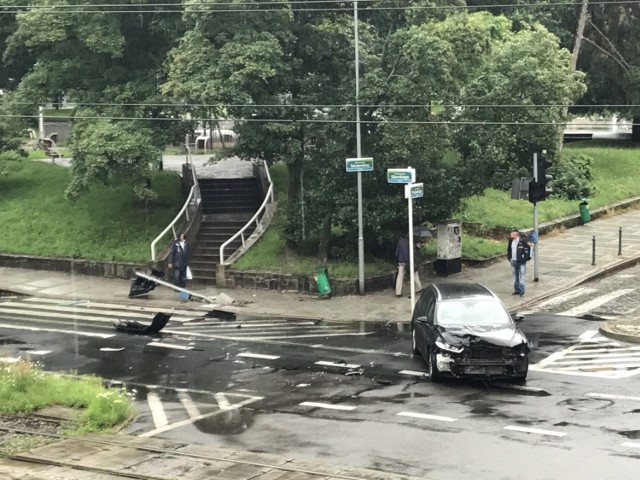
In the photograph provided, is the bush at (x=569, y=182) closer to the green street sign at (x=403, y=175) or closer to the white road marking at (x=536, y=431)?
the green street sign at (x=403, y=175)

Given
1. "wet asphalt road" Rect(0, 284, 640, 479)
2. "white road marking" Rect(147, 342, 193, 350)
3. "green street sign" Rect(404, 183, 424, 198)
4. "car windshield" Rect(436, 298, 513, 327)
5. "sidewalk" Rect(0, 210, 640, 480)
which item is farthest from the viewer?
"sidewalk" Rect(0, 210, 640, 480)

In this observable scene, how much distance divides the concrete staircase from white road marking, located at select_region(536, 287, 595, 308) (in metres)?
9.41

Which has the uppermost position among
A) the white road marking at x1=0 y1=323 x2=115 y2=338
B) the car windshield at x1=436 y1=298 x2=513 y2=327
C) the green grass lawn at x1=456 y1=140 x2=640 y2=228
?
the green grass lawn at x1=456 y1=140 x2=640 y2=228

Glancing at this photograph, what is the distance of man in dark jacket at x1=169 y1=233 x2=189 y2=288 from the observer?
87.9 feet

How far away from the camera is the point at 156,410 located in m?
14.5

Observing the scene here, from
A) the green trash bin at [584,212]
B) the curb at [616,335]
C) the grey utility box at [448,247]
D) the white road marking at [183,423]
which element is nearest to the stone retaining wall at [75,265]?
the grey utility box at [448,247]

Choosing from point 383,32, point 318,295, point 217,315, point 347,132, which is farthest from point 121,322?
point 383,32

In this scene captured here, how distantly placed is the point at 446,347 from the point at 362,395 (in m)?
1.61

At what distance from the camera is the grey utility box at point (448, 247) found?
27.2 meters

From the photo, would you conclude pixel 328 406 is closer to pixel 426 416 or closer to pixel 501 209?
pixel 426 416

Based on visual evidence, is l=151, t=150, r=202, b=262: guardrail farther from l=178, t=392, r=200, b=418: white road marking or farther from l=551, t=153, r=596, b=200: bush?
l=551, t=153, r=596, b=200: bush

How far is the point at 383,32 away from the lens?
42531mm

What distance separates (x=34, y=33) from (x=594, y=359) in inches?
796

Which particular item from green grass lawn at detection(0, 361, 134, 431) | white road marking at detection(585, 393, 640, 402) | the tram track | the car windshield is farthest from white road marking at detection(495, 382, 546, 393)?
green grass lawn at detection(0, 361, 134, 431)
